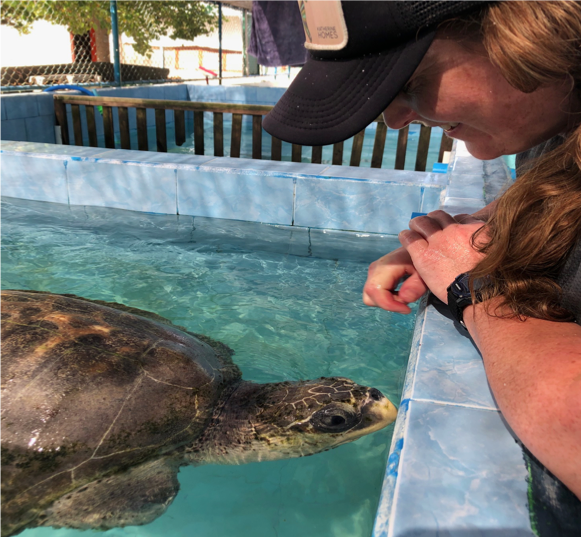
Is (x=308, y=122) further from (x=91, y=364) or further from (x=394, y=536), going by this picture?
(x=91, y=364)

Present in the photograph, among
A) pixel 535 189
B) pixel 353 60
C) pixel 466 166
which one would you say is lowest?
pixel 466 166

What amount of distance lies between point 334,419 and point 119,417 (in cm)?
69

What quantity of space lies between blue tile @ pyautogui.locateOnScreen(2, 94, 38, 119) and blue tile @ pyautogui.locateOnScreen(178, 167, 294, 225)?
349 cm

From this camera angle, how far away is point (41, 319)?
1.82m

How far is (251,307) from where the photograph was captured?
2.87 m

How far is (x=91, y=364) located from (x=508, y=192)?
4.43 ft

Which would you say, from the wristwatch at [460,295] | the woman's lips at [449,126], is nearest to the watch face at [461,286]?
the wristwatch at [460,295]

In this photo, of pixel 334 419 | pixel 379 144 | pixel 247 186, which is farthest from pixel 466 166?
pixel 334 419

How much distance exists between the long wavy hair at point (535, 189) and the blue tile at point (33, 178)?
389cm

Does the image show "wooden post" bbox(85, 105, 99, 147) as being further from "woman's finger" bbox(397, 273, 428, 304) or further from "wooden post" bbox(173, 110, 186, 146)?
"woman's finger" bbox(397, 273, 428, 304)

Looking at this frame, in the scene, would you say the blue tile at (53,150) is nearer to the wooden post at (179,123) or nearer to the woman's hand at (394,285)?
the wooden post at (179,123)

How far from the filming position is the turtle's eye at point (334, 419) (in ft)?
5.49

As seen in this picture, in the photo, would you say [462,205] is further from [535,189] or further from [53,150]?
[53,150]

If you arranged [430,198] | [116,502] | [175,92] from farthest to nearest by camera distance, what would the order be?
[175,92] → [430,198] → [116,502]
